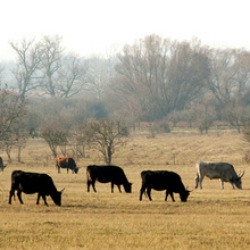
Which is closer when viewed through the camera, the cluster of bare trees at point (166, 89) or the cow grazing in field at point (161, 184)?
the cow grazing in field at point (161, 184)

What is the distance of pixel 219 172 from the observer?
39125 mm

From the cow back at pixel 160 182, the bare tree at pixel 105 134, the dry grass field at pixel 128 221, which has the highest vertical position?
the bare tree at pixel 105 134

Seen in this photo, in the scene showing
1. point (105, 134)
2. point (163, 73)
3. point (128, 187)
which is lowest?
point (128, 187)

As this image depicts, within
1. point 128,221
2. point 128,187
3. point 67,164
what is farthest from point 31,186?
point 67,164

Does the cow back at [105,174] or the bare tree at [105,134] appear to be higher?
the bare tree at [105,134]

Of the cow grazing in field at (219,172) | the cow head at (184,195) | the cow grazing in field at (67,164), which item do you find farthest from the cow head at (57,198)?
the cow grazing in field at (67,164)

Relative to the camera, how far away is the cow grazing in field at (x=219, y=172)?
3869 centimetres

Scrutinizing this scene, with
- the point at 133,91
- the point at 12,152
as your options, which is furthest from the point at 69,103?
the point at 12,152

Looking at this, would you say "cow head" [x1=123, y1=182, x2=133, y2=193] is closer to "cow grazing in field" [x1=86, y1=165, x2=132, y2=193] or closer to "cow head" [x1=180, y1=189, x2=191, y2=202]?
"cow grazing in field" [x1=86, y1=165, x2=132, y2=193]

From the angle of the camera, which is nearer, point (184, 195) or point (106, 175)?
point (184, 195)

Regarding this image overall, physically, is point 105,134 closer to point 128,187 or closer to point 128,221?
point 128,187

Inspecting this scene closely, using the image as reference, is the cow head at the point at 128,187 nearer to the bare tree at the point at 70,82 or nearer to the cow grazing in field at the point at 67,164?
the cow grazing in field at the point at 67,164

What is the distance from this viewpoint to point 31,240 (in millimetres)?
19531

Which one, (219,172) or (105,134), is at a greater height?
(105,134)
